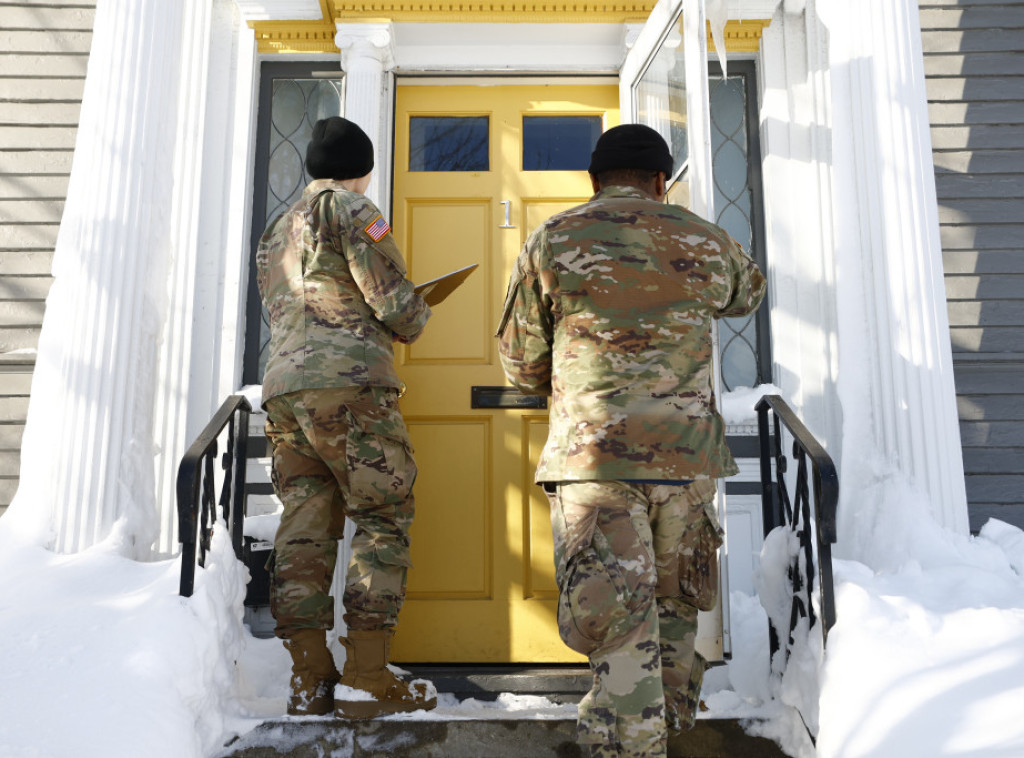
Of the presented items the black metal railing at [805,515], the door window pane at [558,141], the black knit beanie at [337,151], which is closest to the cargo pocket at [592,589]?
the black metal railing at [805,515]

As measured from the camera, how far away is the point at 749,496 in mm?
3814

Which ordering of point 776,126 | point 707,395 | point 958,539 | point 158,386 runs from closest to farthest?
point 707,395 → point 958,539 → point 158,386 → point 776,126

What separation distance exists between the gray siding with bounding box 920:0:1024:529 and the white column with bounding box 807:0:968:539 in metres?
0.82

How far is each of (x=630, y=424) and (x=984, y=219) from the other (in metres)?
2.90

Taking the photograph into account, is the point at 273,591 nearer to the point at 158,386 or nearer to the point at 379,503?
the point at 379,503

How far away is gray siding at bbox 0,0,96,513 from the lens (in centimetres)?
417

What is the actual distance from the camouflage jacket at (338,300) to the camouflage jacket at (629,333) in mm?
538

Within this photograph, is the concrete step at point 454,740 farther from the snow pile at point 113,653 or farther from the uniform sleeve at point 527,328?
the uniform sleeve at point 527,328

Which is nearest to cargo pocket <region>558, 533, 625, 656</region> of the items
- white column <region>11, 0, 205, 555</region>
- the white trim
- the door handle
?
white column <region>11, 0, 205, 555</region>

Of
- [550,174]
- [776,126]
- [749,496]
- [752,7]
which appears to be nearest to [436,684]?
[749,496]

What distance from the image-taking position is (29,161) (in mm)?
4289

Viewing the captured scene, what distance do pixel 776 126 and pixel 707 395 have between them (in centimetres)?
223

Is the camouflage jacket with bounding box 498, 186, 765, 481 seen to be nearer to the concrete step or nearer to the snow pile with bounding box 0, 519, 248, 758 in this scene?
the concrete step

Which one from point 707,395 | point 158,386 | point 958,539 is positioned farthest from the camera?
point 158,386
